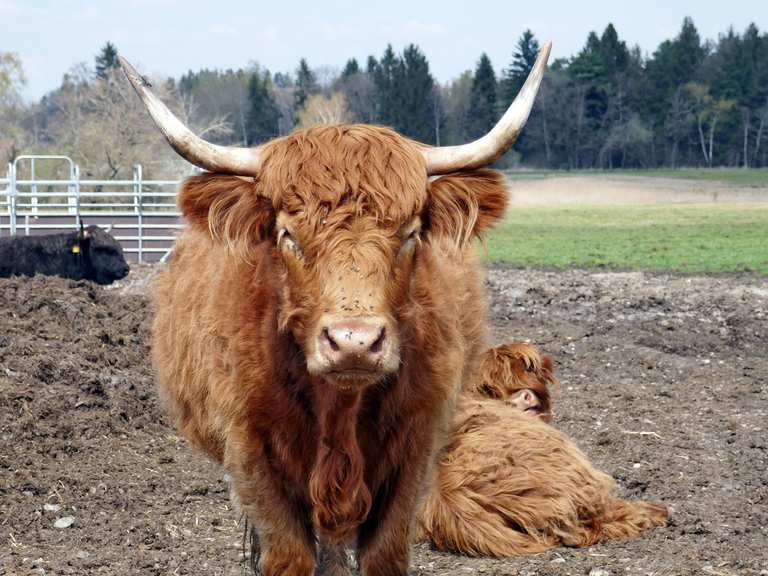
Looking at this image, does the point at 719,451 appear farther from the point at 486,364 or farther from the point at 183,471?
the point at 183,471

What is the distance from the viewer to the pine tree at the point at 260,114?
6888 centimetres

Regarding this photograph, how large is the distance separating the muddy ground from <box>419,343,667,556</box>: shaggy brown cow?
0.37ft

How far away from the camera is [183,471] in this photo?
260 inches

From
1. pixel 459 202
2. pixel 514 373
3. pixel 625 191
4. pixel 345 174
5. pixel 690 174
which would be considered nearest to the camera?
pixel 345 174

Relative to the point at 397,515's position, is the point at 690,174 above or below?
above

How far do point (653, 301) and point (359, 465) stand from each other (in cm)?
939

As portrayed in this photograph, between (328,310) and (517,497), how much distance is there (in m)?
2.42

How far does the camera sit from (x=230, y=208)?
3910mm

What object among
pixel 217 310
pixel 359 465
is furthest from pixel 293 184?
pixel 359 465

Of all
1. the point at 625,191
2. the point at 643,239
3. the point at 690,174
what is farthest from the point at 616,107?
the point at 643,239

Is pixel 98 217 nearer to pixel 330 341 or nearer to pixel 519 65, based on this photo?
pixel 330 341

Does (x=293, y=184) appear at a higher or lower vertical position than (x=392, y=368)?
higher

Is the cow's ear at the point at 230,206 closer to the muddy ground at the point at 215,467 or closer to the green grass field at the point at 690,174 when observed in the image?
the muddy ground at the point at 215,467

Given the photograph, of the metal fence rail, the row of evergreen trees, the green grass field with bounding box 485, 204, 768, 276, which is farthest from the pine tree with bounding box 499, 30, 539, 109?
the metal fence rail
